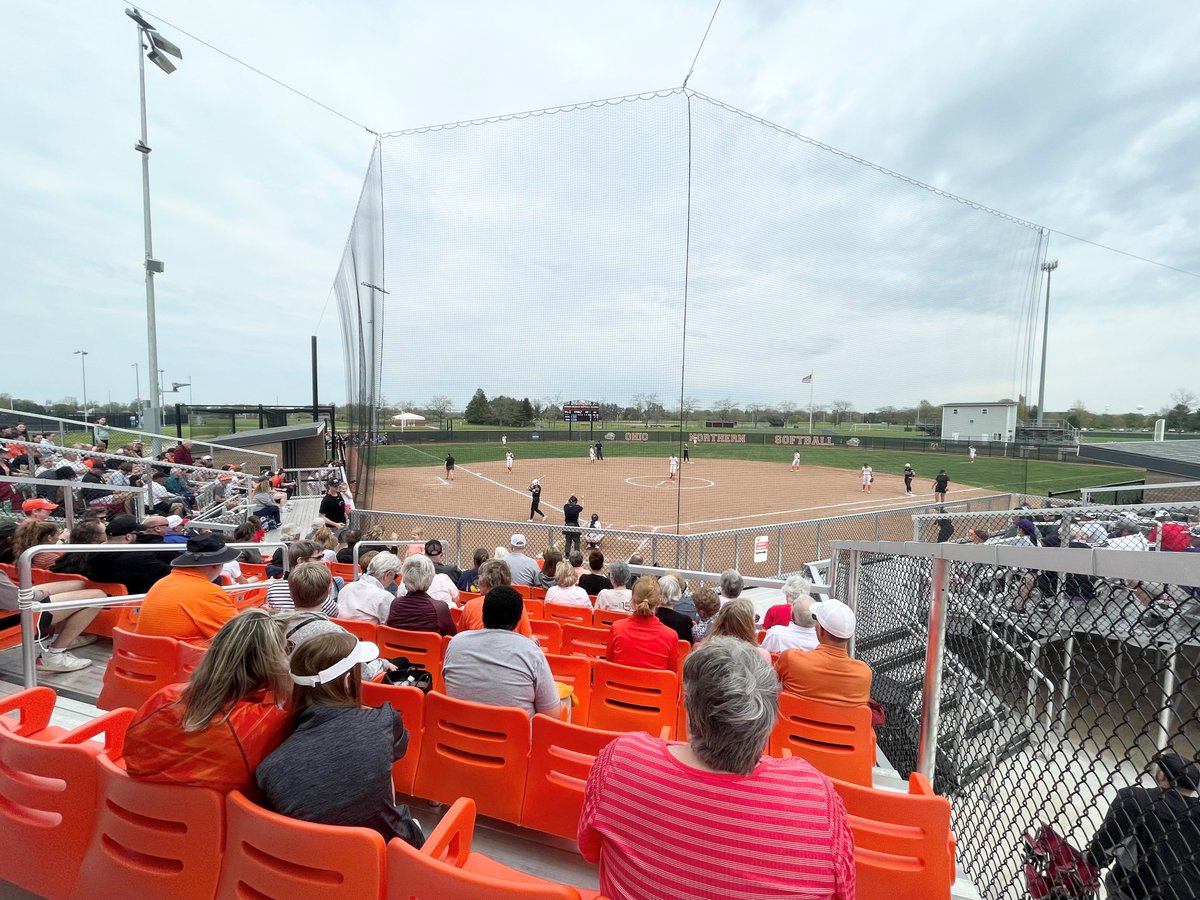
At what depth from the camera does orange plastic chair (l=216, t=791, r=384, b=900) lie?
1.35 metres

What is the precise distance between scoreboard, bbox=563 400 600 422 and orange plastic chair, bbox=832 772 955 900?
38.2ft

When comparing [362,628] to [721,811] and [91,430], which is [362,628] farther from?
[91,430]

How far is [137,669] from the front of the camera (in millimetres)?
2777

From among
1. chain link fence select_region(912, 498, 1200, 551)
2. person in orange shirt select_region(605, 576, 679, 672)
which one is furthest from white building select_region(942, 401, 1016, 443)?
person in orange shirt select_region(605, 576, 679, 672)

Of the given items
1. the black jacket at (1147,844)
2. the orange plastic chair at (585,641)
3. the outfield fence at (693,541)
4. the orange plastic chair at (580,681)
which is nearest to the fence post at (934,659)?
the black jacket at (1147,844)

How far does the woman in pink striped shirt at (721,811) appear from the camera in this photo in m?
1.16

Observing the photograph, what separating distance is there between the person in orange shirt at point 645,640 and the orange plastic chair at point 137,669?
2.23 metres

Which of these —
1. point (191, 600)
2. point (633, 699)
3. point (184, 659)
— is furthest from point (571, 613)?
point (184, 659)

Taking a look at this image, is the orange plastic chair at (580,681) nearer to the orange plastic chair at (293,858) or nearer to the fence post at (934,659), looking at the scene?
the fence post at (934,659)

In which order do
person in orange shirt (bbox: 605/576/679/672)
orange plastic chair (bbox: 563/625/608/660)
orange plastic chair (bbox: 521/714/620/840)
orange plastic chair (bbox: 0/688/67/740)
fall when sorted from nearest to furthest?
orange plastic chair (bbox: 0/688/67/740)
orange plastic chair (bbox: 521/714/620/840)
person in orange shirt (bbox: 605/576/679/672)
orange plastic chair (bbox: 563/625/608/660)

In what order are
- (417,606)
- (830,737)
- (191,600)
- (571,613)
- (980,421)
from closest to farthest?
(830,737) → (191,600) → (417,606) → (571,613) → (980,421)

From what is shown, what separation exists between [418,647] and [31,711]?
5.62 ft

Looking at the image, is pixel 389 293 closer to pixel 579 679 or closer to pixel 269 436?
pixel 579 679

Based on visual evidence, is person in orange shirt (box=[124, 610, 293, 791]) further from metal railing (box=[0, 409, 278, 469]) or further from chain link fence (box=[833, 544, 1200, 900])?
metal railing (box=[0, 409, 278, 469])
